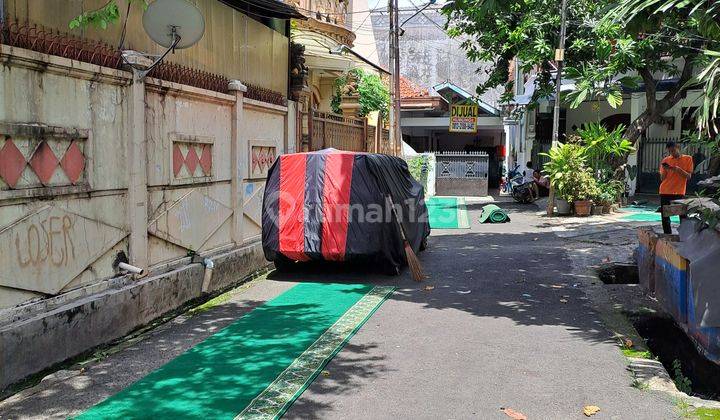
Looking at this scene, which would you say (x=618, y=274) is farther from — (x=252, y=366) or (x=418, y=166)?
(x=418, y=166)

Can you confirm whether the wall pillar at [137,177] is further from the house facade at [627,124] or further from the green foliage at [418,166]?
the green foliage at [418,166]

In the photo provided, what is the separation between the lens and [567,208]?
15.8 meters

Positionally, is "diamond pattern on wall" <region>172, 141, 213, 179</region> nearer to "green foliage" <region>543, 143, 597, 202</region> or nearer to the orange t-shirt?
the orange t-shirt

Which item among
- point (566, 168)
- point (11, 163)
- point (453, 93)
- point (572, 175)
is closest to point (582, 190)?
point (572, 175)

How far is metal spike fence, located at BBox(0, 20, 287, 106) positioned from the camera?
4688 millimetres

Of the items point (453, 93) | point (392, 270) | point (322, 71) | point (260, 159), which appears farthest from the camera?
point (453, 93)

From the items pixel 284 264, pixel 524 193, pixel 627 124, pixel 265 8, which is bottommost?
pixel 284 264

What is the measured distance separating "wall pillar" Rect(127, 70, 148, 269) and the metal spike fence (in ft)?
1.18

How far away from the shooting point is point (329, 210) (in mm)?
8297

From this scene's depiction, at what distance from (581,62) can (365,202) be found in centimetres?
1075

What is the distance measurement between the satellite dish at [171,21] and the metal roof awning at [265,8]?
2.29 m

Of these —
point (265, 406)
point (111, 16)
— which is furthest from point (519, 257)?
point (111, 16)

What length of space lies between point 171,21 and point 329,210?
3302 mm

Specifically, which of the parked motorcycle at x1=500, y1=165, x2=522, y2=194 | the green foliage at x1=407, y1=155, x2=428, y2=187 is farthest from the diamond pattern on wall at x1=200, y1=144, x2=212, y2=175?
the parked motorcycle at x1=500, y1=165, x2=522, y2=194
